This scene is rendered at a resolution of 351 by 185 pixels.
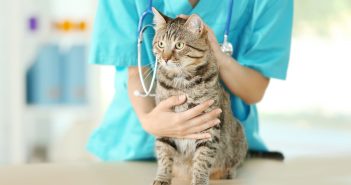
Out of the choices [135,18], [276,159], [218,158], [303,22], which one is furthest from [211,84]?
[303,22]

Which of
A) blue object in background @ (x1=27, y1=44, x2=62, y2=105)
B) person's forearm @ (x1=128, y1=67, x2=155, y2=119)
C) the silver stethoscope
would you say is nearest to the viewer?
the silver stethoscope

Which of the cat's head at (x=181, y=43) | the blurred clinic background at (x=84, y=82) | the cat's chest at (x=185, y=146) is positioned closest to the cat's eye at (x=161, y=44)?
the cat's head at (x=181, y=43)

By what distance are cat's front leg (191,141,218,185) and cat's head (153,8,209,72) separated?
0.17 m

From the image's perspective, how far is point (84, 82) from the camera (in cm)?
271

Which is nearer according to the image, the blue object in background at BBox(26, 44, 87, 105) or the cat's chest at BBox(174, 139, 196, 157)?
the cat's chest at BBox(174, 139, 196, 157)

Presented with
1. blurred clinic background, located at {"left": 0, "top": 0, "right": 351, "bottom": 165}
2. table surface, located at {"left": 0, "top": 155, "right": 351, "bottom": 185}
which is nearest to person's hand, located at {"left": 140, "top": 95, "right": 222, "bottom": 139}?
table surface, located at {"left": 0, "top": 155, "right": 351, "bottom": 185}

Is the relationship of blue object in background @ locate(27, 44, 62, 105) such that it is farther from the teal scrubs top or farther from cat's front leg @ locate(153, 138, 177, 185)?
cat's front leg @ locate(153, 138, 177, 185)

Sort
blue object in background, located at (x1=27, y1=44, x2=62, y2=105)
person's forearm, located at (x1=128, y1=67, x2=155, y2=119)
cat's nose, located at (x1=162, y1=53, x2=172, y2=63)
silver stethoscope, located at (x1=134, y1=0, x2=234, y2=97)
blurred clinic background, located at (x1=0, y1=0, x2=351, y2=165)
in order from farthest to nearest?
blue object in background, located at (x1=27, y1=44, x2=62, y2=105)
blurred clinic background, located at (x1=0, y1=0, x2=351, y2=165)
person's forearm, located at (x1=128, y1=67, x2=155, y2=119)
silver stethoscope, located at (x1=134, y1=0, x2=234, y2=97)
cat's nose, located at (x1=162, y1=53, x2=172, y2=63)

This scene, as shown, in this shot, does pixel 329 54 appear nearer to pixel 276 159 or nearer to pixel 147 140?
pixel 276 159

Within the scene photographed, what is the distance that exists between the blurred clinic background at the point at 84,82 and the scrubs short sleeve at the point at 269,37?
3.71ft

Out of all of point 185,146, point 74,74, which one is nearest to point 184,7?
point 185,146

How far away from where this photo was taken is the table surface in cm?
123

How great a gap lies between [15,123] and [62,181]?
1.51 metres

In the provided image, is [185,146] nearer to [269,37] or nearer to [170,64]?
[170,64]
